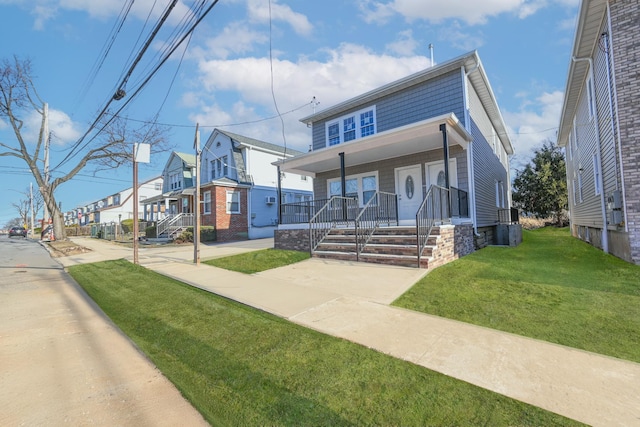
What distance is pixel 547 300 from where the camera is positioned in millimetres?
4191

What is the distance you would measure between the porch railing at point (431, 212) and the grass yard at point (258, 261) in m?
3.33

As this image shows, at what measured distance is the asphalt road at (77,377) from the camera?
210 cm

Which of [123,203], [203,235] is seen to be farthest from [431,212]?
[123,203]

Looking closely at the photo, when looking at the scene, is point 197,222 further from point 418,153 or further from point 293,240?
point 418,153

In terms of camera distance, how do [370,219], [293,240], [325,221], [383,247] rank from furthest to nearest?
[293,240] < [325,221] < [370,219] < [383,247]

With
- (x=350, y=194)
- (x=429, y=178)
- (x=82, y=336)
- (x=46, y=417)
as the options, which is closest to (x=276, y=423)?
(x=46, y=417)

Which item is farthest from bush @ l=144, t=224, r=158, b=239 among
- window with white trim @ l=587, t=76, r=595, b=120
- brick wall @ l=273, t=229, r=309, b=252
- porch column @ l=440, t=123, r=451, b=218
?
window with white trim @ l=587, t=76, r=595, b=120

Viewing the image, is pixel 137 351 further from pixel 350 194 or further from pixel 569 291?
pixel 350 194

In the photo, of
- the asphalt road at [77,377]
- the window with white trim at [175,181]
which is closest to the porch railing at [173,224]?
the window with white trim at [175,181]

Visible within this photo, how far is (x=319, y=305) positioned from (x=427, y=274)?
105 inches

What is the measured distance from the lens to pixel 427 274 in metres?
5.91

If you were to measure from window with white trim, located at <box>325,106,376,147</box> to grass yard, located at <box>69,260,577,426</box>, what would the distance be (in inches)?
399

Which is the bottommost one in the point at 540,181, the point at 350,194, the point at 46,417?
the point at 46,417

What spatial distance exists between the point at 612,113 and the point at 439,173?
4434 millimetres
